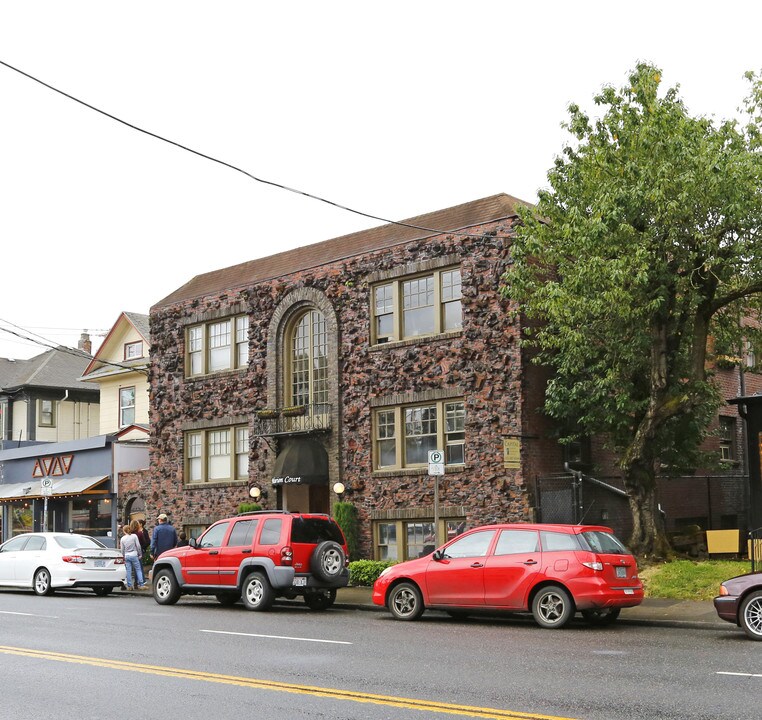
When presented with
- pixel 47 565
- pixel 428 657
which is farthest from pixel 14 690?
pixel 47 565

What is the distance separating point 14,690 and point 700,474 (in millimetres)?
22526

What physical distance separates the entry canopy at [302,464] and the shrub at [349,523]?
1.16 meters

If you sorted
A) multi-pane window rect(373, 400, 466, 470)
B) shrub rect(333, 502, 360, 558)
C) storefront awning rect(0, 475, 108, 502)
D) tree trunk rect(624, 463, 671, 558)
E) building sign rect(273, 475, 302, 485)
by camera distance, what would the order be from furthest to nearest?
storefront awning rect(0, 475, 108, 502)
building sign rect(273, 475, 302, 485)
shrub rect(333, 502, 360, 558)
multi-pane window rect(373, 400, 466, 470)
tree trunk rect(624, 463, 671, 558)

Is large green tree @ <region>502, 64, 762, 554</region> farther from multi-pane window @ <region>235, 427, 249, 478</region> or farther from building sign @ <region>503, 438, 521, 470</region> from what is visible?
multi-pane window @ <region>235, 427, 249, 478</region>

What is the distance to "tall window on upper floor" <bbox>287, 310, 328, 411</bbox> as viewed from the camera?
2720 centimetres

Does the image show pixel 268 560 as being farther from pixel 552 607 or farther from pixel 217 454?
pixel 217 454

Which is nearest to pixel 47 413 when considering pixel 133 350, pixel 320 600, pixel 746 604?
pixel 133 350

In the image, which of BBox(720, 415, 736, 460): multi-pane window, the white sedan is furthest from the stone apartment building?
the white sedan

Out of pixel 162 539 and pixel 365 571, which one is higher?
pixel 162 539

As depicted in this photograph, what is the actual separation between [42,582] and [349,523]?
7.22 m

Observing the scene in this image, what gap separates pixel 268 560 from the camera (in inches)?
731

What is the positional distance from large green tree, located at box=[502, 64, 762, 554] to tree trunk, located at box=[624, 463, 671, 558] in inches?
1.0

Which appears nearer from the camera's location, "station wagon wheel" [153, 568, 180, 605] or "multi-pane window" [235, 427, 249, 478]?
"station wagon wheel" [153, 568, 180, 605]

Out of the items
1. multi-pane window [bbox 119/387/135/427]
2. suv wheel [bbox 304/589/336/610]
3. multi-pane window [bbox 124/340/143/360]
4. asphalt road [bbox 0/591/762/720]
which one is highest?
multi-pane window [bbox 124/340/143/360]
